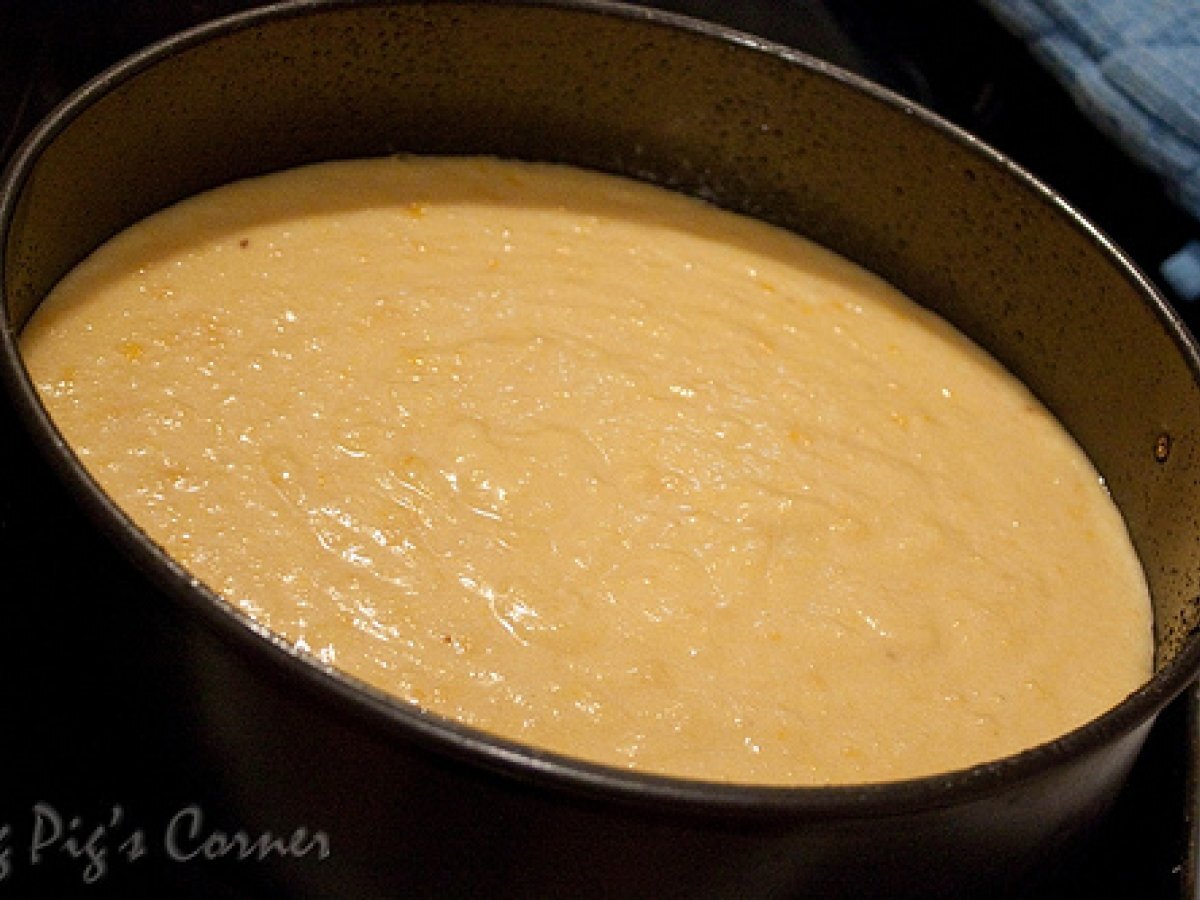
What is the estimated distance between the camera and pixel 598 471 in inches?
56.9

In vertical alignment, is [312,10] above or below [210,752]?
above

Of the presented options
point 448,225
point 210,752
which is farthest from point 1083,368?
point 210,752

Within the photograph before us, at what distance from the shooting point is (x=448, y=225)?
5.71ft

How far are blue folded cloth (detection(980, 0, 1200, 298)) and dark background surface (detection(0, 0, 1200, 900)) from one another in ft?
0.18

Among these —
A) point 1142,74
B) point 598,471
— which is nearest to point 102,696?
point 598,471

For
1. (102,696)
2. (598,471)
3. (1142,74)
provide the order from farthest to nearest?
(1142,74), (598,471), (102,696)

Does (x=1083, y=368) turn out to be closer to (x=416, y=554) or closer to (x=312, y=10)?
(x=416, y=554)

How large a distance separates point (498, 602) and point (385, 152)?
778mm

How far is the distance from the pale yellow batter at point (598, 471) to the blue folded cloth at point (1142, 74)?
32cm

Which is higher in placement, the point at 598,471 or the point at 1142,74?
the point at 1142,74

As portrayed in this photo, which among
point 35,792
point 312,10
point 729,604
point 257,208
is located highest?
point 312,10

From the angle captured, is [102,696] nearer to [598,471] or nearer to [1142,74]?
[598,471]

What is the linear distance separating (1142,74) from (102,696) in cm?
135

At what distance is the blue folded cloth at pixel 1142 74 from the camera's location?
1.68 meters
